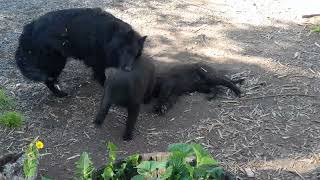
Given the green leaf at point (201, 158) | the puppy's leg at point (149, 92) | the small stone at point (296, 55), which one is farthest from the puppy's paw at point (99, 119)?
the small stone at point (296, 55)

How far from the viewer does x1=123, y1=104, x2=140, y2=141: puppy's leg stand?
548 centimetres

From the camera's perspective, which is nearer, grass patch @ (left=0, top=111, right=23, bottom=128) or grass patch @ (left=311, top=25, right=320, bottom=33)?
grass patch @ (left=0, top=111, right=23, bottom=128)

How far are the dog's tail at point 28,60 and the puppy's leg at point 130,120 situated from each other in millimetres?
1300

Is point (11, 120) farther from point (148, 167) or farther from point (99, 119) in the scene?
point (148, 167)

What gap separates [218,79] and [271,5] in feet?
10.0

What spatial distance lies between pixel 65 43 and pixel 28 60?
50 centimetres

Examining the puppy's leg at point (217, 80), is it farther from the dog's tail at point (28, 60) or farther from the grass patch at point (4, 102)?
the grass patch at point (4, 102)

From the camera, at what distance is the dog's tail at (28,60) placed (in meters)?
6.18

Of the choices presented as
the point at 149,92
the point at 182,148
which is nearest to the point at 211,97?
the point at 149,92

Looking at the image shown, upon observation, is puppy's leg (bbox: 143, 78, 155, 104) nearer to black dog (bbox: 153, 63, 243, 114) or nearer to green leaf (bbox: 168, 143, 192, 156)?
black dog (bbox: 153, 63, 243, 114)

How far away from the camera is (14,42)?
25.0ft

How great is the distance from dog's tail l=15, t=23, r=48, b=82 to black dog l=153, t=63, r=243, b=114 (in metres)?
1.39

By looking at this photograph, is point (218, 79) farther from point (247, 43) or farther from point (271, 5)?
point (271, 5)

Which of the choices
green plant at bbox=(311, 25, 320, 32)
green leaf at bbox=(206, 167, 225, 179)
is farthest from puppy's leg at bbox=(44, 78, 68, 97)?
green plant at bbox=(311, 25, 320, 32)
